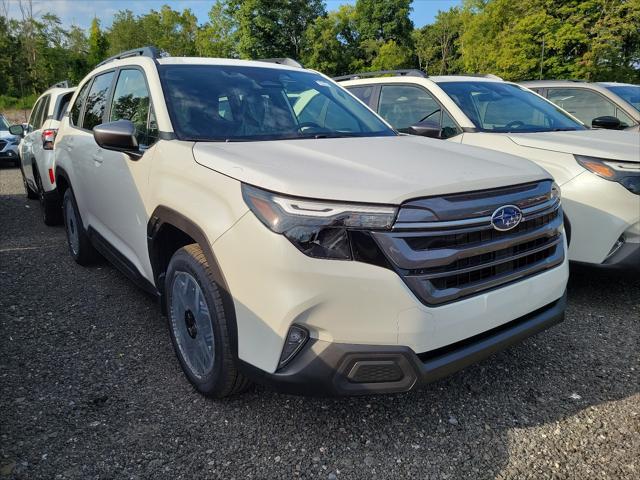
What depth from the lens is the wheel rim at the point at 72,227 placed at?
4.61 m

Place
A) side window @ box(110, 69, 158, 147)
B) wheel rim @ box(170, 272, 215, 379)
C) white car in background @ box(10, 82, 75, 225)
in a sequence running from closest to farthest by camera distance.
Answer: wheel rim @ box(170, 272, 215, 379), side window @ box(110, 69, 158, 147), white car in background @ box(10, 82, 75, 225)

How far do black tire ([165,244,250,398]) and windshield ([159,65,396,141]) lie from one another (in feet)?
2.26

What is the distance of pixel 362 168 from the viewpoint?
2.14m

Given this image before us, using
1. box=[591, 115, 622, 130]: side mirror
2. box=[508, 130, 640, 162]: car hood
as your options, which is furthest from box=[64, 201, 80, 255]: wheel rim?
box=[591, 115, 622, 130]: side mirror

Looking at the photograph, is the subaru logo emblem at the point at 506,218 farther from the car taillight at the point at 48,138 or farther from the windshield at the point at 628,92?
the car taillight at the point at 48,138

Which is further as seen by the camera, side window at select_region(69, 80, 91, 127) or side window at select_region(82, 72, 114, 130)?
side window at select_region(69, 80, 91, 127)

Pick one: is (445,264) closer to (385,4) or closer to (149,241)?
(149,241)

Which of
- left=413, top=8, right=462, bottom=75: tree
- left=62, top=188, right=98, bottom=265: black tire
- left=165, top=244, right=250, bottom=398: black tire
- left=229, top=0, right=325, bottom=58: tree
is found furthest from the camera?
left=413, top=8, right=462, bottom=75: tree

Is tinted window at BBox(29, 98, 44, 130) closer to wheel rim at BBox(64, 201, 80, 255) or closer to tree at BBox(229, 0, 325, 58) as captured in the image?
wheel rim at BBox(64, 201, 80, 255)

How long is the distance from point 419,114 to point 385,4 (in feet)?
187

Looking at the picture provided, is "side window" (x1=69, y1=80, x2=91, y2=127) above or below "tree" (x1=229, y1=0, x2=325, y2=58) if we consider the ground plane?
below

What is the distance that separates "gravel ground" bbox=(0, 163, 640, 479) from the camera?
2.10 meters

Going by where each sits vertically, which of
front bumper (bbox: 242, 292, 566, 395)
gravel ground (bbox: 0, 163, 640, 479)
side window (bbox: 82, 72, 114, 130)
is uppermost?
side window (bbox: 82, 72, 114, 130)

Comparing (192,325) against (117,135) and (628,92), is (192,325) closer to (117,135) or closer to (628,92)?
(117,135)
